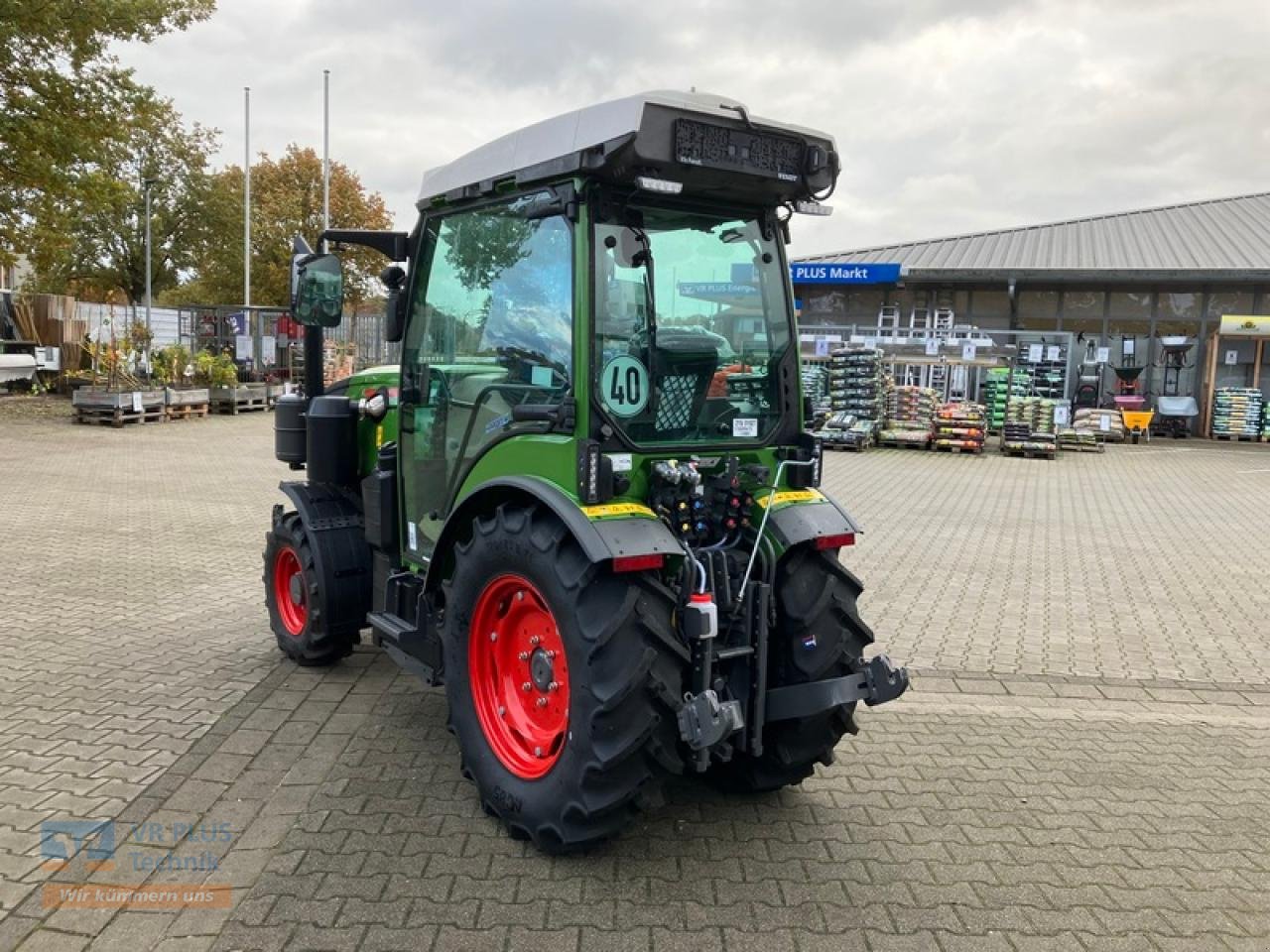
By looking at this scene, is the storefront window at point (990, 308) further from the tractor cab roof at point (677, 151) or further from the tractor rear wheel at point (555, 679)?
the tractor rear wheel at point (555, 679)

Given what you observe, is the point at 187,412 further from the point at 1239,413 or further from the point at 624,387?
the point at 1239,413

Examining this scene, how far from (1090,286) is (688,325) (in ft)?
81.2

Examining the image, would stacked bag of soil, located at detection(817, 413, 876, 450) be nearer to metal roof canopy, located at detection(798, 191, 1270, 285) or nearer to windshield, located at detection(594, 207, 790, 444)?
metal roof canopy, located at detection(798, 191, 1270, 285)

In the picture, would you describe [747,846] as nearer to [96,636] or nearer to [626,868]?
[626,868]

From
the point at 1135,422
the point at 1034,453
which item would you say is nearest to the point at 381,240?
the point at 1034,453

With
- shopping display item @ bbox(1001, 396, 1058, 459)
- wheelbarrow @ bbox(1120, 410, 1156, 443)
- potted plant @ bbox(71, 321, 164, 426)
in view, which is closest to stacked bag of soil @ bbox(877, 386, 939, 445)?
shopping display item @ bbox(1001, 396, 1058, 459)

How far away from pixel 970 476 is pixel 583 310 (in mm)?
13020

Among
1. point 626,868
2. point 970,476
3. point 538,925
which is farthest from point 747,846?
point 970,476

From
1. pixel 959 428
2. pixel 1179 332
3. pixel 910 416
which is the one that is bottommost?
pixel 959 428

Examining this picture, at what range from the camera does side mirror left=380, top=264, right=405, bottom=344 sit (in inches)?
171

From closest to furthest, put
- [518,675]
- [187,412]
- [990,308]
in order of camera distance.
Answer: [518,675] < [187,412] < [990,308]

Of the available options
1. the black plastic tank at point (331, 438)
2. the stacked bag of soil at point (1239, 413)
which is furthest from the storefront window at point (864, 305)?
the black plastic tank at point (331, 438)

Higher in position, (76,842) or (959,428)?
(959,428)

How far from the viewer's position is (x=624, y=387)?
343 centimetres
